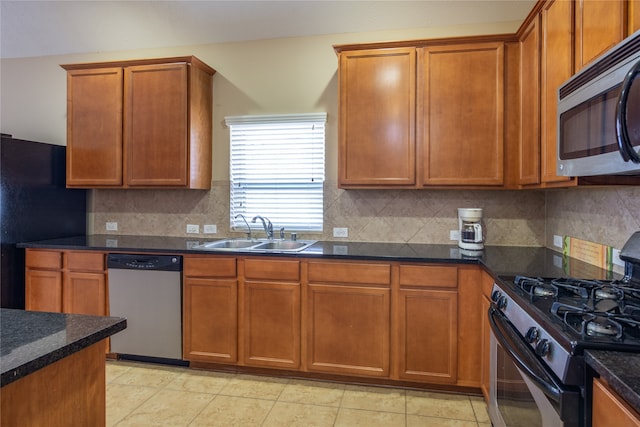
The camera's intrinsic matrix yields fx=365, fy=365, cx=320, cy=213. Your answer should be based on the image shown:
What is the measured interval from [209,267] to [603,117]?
2.37 m

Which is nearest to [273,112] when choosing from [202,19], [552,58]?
[202,19]

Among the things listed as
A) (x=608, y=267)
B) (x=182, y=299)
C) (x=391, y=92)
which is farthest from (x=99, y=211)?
(x=608, y=267)

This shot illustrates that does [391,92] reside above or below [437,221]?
above

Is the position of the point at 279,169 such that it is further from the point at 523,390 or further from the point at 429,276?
the point at 523,390

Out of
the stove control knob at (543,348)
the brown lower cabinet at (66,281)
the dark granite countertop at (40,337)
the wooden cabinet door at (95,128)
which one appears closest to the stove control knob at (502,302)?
the stove control knob at (543,348)

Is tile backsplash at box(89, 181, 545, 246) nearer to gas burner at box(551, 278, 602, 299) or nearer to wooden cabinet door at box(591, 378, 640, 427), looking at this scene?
gas burner at box(551, 278, 602, 299)

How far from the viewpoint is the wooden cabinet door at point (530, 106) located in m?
2.23

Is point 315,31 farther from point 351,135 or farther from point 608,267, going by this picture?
point 608,267

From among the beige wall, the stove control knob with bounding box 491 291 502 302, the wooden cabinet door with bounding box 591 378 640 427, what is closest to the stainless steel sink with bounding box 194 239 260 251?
the beige wall

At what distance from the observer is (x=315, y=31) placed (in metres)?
3.14

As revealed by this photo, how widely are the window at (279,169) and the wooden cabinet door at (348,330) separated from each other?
2.81 feet

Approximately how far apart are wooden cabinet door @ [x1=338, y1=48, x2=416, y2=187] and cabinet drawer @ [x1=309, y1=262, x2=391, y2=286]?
66cm

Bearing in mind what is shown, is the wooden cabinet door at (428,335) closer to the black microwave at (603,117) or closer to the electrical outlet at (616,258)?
the electrical outlet at (616,258)

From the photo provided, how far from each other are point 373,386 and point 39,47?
173 inches
